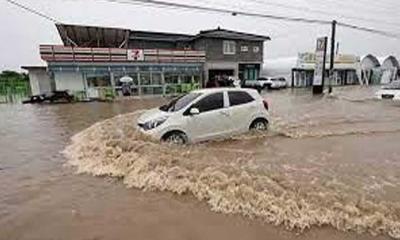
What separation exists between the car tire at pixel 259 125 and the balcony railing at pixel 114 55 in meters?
20.7

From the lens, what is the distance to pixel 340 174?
728 cm

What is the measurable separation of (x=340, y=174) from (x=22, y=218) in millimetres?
5902

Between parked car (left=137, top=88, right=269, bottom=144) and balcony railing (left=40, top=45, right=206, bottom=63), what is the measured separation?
19.9 m

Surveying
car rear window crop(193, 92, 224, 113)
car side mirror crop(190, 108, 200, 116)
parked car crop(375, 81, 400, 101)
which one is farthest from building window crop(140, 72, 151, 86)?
car side mirror crop(190, 108, 200, 116)

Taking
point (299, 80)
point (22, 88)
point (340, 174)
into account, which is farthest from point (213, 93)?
point (299, 80)

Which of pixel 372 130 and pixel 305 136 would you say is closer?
pixel 305 136

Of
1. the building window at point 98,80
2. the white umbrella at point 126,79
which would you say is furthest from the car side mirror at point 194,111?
the building window at point 98,80

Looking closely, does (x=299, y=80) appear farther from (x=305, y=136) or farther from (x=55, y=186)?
(x=55, y=186)

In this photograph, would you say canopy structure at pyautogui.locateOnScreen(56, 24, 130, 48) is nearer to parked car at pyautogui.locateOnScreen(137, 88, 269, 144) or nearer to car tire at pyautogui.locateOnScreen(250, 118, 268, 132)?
parked car at pyautogui.locateOnScreen(137, 88, 269, 144)

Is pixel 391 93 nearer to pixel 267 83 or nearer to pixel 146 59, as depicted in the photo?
pixel 267 83

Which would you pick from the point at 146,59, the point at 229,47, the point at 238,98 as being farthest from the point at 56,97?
the point at 238,98

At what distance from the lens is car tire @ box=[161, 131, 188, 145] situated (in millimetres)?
9094

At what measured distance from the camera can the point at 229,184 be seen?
6344 mm

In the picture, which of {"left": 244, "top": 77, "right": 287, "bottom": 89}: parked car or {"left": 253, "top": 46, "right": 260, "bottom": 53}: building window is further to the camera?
{"left": 253, "top": 46, "right": 260, "bottom": 53}: building window
